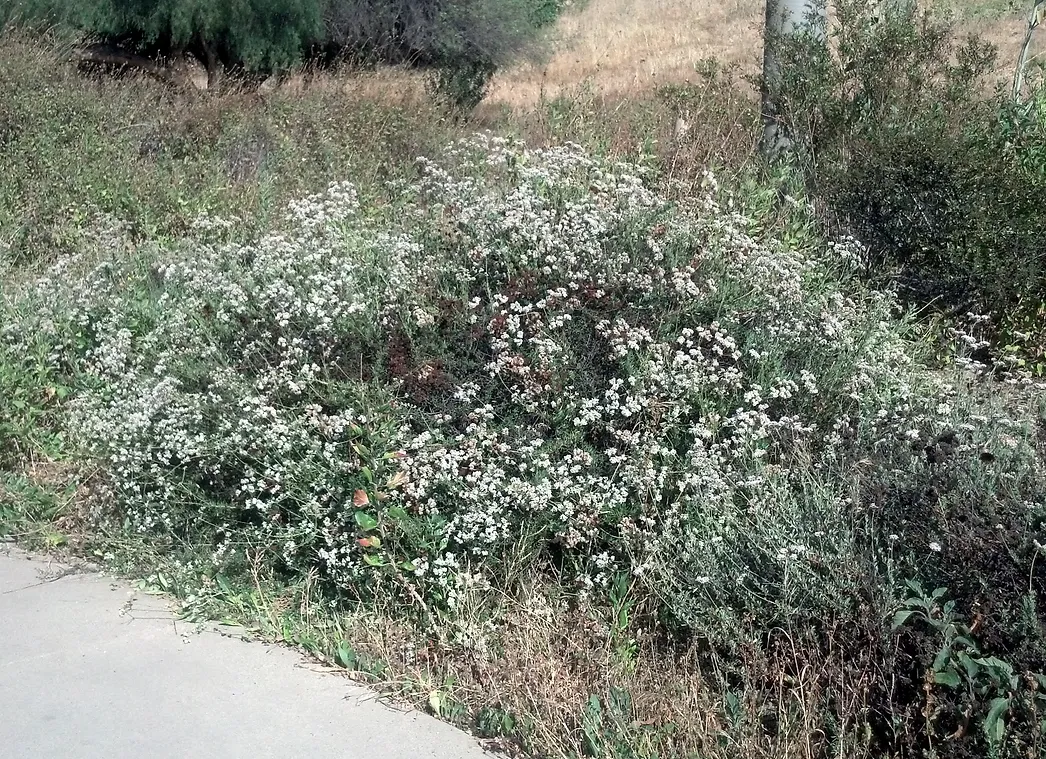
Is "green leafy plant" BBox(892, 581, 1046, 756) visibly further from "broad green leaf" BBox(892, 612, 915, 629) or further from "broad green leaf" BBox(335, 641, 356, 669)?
"broad green leaf" BBox(335, 641, 356, 669)

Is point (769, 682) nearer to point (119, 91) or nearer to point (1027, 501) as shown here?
point (1027, 501)

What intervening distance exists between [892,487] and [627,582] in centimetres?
114

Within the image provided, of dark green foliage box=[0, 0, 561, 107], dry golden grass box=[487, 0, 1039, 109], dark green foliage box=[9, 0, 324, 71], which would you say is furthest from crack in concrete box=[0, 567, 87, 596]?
dark green foliage box=[9, 0, 324, 71]

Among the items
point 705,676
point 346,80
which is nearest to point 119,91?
point 346,80

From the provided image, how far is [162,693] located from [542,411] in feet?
6.67

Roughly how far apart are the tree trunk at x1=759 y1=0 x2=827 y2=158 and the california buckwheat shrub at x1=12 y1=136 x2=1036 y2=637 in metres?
1.68

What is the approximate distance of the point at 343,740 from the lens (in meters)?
4.09

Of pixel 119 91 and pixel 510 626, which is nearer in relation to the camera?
pixel 510 626

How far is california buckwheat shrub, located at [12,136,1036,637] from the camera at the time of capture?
4406 mm

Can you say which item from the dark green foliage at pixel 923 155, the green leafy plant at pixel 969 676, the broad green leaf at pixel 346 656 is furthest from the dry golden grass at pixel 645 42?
the green leafy plant at pixel 969 676

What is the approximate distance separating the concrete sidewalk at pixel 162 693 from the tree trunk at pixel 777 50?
5256mm

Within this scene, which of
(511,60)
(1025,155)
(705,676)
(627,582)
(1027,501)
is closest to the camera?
(1027,501)

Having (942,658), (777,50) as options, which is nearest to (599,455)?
(942,658)

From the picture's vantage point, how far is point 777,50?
7.96 meters
